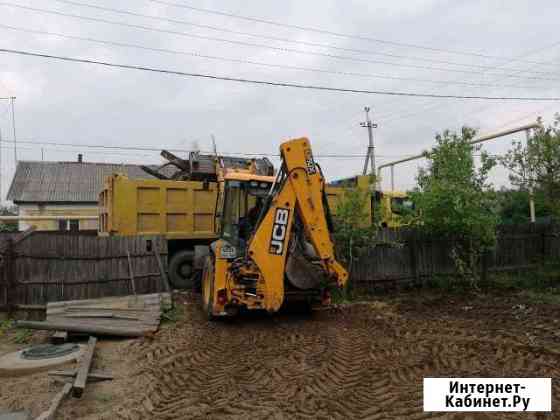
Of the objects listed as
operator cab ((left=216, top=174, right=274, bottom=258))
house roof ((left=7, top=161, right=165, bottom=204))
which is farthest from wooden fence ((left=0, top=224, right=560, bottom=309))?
house roof ((left=7, top=161, right=165, bottom=204))

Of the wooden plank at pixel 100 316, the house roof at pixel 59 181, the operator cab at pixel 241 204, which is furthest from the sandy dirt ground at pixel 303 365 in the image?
the house roof at pixel 59 181

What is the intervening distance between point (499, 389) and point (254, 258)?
3583mm

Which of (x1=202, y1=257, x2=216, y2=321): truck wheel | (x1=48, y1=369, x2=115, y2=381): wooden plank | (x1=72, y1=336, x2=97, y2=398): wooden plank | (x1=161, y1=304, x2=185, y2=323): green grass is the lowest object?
(x1=48, y1=369, x2=115, y2=381): wooden plank

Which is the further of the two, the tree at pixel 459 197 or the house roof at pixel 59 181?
the house roof at pixel 59 181

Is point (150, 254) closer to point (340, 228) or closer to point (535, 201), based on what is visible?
point (340, 228)

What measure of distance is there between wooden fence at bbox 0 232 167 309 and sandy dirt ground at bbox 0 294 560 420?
2.14 metres

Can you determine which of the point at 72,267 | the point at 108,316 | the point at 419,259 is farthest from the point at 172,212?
the point at 419,259

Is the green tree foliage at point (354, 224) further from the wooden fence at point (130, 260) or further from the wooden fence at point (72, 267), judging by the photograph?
the wooden fence at point (72, 267)

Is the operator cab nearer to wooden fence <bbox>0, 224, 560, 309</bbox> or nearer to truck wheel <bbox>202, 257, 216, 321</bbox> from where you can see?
truck wheel <bbox>202, 257, 216, 321</bbox>

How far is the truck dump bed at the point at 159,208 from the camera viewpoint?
33.7ft

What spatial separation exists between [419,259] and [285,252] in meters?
5.64

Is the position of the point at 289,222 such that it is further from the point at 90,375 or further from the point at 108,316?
the point at 108,316

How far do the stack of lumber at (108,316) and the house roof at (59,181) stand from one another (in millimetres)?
20610

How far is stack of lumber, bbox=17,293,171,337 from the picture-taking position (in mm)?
6684
